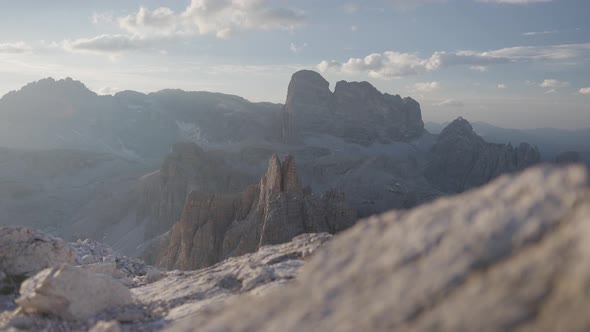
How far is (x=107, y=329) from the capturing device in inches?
203

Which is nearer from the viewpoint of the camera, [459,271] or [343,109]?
[459,271]

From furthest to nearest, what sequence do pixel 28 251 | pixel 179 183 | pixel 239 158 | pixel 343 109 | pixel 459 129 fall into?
pixel 343 109 < pixel 459 129 < pixel 239 158 < pixel 179 183 < pixel 28 251

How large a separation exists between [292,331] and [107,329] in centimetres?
302

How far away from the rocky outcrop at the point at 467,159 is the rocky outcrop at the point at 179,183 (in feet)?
220

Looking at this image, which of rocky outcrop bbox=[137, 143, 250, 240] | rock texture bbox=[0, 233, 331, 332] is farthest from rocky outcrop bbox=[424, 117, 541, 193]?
rock texture bbox=[0, 233, 331, 332]

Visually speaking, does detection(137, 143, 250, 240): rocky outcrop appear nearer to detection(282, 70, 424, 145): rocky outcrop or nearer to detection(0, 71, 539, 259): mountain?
detection(0, 71, 539, 259): mountain

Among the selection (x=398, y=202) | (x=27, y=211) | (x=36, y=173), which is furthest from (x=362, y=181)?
(x=36, y=173)

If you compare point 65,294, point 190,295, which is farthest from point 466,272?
point 190,295

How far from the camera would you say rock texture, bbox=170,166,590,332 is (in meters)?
2.59

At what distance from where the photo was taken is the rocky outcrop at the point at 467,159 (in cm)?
13562

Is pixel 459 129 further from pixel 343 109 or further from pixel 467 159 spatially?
pixel 343 109

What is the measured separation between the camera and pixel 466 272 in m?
2.87

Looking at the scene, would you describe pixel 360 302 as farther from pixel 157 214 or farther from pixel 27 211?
pixel 27 211

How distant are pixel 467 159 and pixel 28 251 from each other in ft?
487
